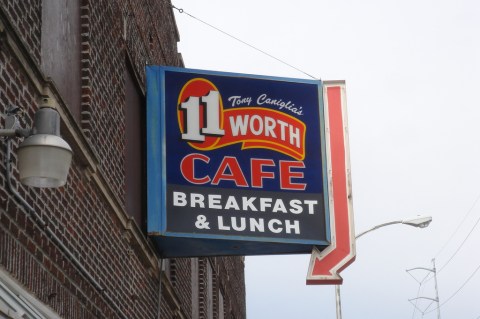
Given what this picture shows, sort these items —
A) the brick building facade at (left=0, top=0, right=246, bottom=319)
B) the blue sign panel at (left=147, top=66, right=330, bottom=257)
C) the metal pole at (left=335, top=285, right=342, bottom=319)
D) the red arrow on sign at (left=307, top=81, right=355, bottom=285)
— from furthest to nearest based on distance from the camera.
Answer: the metal pole at (left=335, top=285, right=342, bottom=319)
the red arrow on sign at (left=307, top=81, right=355, bottom=285)
the blue sign panel at (left=147, top=66, right=330, bottom=257)
the brick building facade at (left=0, top=0, right=246, bottom=319)

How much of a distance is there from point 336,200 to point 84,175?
4.61 m

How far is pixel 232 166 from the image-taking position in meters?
13.3

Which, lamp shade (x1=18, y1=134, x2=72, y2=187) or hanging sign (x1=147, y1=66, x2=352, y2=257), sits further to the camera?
hanging sign (x1=147, y1=66, x2=352, y2=257)

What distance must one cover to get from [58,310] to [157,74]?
213 inches

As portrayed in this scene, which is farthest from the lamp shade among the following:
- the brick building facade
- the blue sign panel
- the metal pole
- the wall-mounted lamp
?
the metal pole

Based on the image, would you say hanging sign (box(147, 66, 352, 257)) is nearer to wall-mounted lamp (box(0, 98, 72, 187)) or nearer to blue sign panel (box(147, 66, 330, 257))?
blue sign panel (box(147, 66, 330, 257))

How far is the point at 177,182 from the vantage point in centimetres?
1305

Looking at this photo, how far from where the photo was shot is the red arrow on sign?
44.6ft

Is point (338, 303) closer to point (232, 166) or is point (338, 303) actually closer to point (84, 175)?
point (232, 166)

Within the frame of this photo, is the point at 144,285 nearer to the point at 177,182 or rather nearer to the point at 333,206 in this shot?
the point at 177,182

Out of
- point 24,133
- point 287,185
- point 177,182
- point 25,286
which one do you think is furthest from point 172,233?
point 24,133

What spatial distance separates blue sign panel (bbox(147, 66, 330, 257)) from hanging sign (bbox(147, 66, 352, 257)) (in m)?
0.01

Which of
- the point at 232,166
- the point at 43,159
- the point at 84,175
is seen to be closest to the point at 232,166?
the point at 232,166

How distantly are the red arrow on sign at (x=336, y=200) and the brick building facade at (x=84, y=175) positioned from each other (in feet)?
7.10
